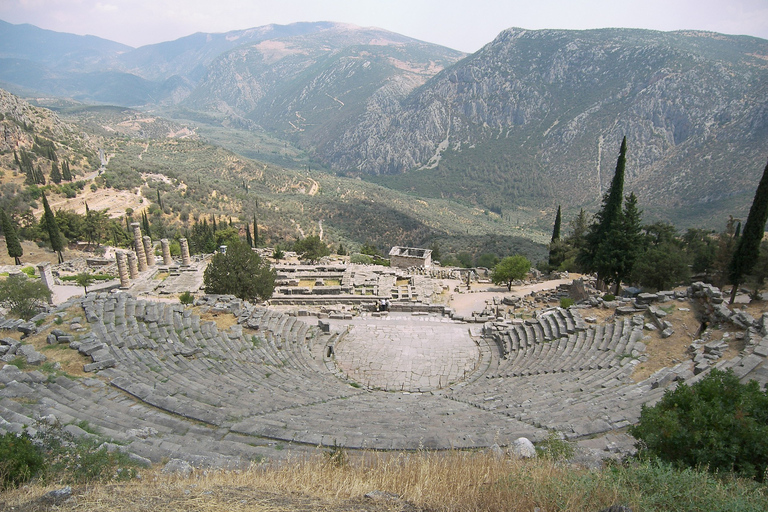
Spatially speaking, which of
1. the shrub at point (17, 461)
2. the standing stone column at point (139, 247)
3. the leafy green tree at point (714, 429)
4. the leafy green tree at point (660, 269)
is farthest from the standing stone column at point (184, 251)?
the leafy green tree at point (714, 429)

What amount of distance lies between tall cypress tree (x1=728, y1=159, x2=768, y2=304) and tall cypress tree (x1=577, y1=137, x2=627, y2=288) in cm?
656

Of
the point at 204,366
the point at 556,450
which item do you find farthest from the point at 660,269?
the point at 204,366

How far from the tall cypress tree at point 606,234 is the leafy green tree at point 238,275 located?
20.6 m

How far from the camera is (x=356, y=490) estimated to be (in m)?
6.13

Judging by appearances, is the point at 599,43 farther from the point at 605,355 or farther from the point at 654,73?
the point at 605,355

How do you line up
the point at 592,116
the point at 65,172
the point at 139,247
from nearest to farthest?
1. the point at 139,247
2. the point at 65,172
3. the point at 592,116

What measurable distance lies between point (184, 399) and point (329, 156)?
591 ft

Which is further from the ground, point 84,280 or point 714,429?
point 714,429

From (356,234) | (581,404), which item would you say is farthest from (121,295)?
(356,234)

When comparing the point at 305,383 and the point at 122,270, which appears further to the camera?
the point at 122,270

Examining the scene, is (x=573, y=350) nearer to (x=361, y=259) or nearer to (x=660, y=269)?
(x=660, y=269)

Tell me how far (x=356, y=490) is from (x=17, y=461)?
17.4 feet

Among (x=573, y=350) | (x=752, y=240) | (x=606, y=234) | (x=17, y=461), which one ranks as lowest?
(x=573, y=350)

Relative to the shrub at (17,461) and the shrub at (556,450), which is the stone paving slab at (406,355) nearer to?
the shrub at (556,450)
